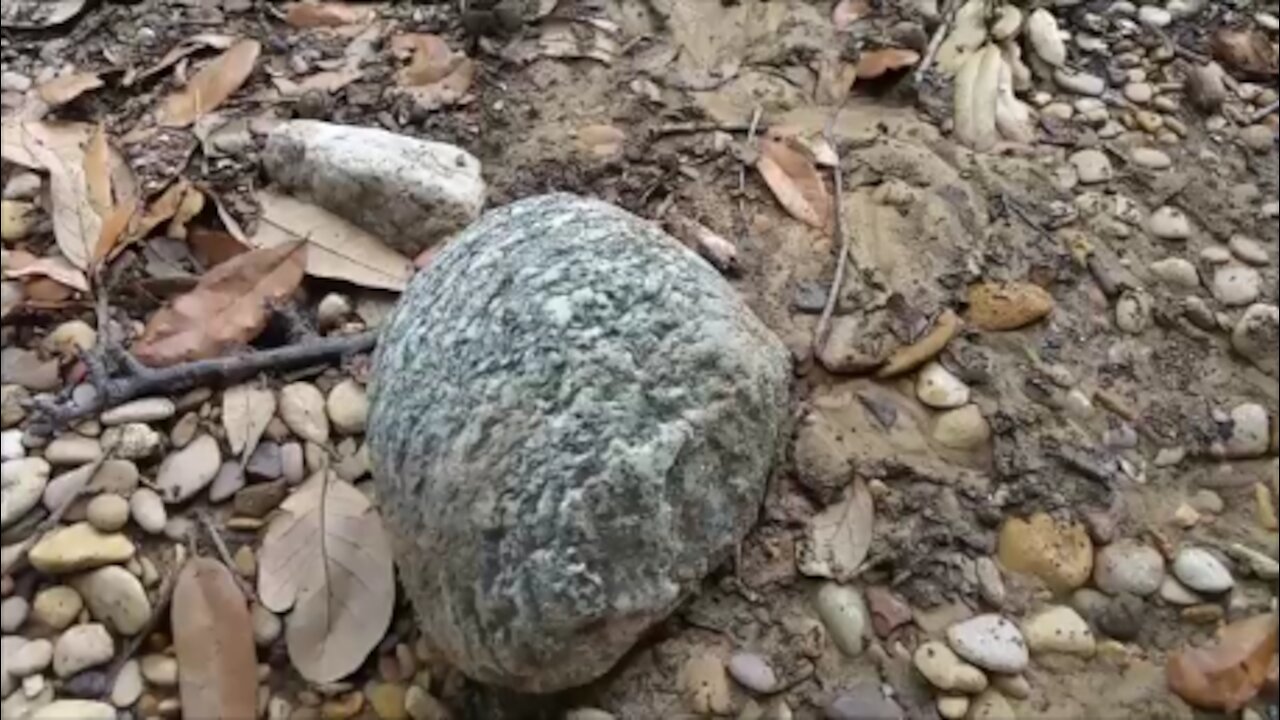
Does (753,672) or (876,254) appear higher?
(876,254)

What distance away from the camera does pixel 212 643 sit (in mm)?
1224

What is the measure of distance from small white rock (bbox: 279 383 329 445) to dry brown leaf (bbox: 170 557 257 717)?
137 mm

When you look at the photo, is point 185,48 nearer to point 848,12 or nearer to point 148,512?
point 148,512

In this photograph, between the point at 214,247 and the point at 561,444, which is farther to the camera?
the point at 214,247

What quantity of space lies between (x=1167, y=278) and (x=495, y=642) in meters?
0.67

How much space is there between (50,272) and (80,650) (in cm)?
37

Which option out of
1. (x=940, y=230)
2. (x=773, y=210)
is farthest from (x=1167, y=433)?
(x=773, y=210)

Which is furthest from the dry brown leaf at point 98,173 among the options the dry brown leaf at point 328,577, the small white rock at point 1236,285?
the small white rock at point 1236,285

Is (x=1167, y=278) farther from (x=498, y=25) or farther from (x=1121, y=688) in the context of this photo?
(x=498, y=25)

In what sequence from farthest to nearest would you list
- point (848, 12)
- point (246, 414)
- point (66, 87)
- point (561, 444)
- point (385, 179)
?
point (848, 12), point (66, 87), point (385, 179), point (246, 414), point (561, 444)

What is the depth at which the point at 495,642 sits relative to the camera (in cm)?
112

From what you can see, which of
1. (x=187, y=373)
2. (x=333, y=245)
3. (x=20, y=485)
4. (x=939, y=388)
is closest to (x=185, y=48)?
(x=333, y=245)

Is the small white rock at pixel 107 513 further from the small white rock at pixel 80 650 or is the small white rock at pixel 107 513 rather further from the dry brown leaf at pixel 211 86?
the dry brown leaf at pixel 211 86

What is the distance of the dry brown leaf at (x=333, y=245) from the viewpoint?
1427 millimetres
